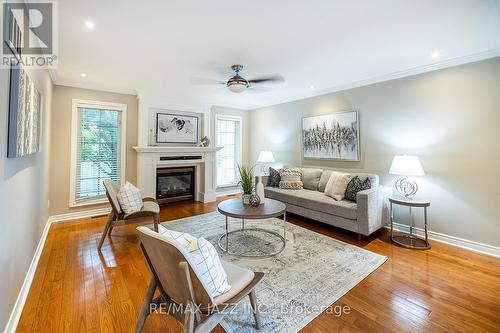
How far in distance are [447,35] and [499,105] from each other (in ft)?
3.76

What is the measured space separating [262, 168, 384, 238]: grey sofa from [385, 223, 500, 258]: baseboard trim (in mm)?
523

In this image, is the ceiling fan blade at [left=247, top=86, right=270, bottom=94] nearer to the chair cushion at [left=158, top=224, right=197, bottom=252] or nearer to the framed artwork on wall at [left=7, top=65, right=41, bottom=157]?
the framed artwork on wall at [left=7, top=65, right=41, bottom=157]

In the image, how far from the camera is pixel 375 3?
6.20 ft

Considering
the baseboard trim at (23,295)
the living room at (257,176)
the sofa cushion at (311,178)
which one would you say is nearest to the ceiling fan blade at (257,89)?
the living room at (257,176)

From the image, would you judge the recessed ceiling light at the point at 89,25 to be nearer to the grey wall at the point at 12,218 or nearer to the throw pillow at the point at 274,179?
the grey wall at the point at 12,218

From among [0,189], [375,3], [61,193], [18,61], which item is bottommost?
[61,193]

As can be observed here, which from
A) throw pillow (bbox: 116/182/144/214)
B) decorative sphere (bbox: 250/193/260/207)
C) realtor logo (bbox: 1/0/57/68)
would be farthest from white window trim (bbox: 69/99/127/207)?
decorative sphere (bbox: 250/193/260/207)

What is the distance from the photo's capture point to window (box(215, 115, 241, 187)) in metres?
6.14

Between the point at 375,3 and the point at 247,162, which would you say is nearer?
the point at 375,3

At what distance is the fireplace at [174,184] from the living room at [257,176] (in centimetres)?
5

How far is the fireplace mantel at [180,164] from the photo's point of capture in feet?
15.1

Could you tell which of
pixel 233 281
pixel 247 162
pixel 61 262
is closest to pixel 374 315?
pixel 233 281

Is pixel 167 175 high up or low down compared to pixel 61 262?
up

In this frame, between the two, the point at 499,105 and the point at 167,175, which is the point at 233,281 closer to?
the point at 499,105
